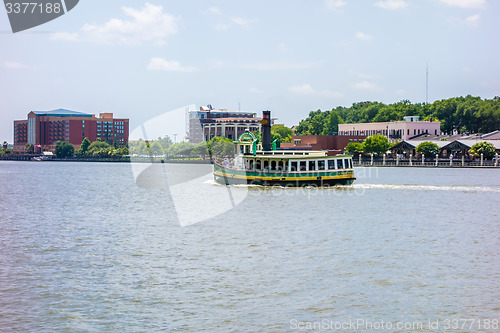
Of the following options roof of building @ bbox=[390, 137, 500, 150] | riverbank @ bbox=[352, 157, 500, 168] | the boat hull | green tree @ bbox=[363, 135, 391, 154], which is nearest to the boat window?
the boat hull

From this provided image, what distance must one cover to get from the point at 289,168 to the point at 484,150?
10312cm

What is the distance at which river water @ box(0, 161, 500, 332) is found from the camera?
918 inches

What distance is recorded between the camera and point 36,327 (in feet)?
72.7

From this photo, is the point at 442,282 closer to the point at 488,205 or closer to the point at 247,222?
the point at 247,222

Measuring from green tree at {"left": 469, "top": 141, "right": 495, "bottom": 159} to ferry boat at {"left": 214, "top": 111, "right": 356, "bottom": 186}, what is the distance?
96.5 meters

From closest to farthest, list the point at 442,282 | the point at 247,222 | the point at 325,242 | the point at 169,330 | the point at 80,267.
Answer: the point at 169,330 < the point at 442,282 < the point at 80,267 < the point at 325,242 < the point at 247,222

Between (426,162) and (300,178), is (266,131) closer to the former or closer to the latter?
(300,178)

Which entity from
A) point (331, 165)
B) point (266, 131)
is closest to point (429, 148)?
point (266, 131)

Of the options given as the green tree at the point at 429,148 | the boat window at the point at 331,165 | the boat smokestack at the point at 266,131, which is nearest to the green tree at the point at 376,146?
the green tree at the point at 429,148

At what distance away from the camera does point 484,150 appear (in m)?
167

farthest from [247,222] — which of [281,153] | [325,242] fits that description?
[281,153]

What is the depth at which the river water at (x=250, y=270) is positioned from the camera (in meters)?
23.3

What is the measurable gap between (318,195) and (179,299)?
51600 millimetres

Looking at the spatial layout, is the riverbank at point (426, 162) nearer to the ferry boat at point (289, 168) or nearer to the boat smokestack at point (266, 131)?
the boat smokestack at point (266, 131)
